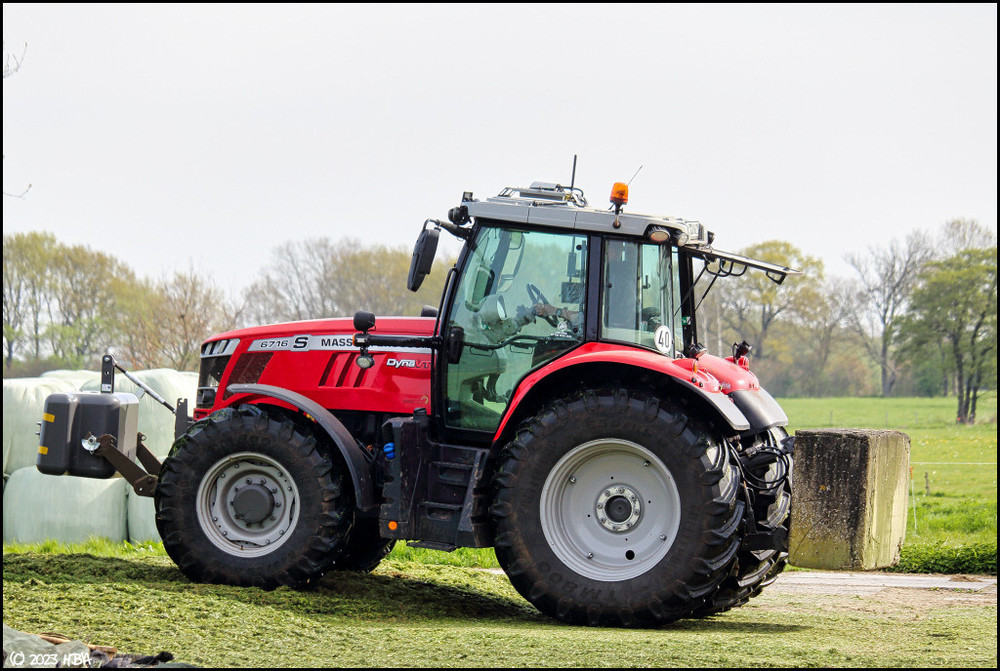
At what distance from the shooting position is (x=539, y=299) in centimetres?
608

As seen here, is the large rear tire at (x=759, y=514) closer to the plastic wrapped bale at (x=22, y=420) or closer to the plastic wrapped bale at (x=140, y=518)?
the plastic wrapped bale at (x=140, y=518)

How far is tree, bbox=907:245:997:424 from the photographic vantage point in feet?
117

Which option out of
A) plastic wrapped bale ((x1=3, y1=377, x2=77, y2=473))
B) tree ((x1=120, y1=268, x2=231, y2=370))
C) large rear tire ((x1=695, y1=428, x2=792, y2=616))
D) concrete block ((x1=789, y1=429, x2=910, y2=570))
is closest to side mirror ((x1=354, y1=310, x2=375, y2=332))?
large rear tire ((x1=695, y1=428, x2=792, y2=616))

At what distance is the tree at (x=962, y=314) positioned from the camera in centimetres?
3556

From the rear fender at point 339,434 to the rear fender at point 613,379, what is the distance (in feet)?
3.06

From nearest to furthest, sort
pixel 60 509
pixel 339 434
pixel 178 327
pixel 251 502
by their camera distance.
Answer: pixel 339 434, pixel 251 502, pixel 60 509, pixel 178 327

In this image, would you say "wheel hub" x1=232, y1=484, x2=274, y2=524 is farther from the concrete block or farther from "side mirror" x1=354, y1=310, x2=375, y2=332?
the concrete block

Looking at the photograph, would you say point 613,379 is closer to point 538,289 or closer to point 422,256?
point 538,289

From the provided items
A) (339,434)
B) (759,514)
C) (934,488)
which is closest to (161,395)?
(339,434)

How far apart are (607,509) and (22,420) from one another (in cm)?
1229

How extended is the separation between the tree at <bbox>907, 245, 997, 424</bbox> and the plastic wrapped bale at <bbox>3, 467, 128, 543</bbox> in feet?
96.0

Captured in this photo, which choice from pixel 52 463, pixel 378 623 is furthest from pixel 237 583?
pixel 52 463

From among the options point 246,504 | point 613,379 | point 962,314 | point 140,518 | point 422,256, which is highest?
point 962,314

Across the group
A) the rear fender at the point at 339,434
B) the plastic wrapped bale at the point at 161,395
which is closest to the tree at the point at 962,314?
the plastic wrapped bale at the point at 161,395
